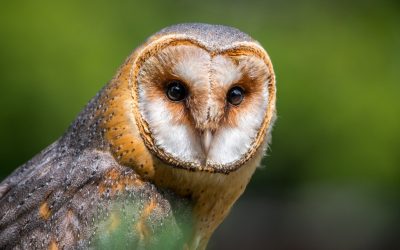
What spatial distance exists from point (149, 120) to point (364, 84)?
4.38 m

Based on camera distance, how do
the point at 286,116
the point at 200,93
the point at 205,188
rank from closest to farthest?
the point at 200,93 → the point at 205,188 → the point at 286,116

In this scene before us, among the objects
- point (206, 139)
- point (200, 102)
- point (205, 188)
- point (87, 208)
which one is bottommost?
A: point (87, 208)

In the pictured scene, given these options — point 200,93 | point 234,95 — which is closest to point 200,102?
point 200,93

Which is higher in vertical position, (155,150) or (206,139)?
(206,139)

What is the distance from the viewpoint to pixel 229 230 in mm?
7137

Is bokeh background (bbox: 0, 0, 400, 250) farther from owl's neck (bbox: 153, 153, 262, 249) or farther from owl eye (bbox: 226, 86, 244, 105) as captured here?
owl eye (bbox: 226, 86, 244, 105)

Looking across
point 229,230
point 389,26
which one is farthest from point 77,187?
point 389,26

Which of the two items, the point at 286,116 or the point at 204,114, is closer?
the point at 204,114

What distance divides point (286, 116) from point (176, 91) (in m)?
3.85

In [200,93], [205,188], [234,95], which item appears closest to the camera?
[200,93]

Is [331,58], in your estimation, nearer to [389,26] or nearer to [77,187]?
[389,26]

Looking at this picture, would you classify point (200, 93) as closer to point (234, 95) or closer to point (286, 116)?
point (234, 95)

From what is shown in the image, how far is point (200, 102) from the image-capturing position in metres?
3.21

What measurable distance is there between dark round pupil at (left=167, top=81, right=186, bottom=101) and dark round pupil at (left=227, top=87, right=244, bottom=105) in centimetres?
17
